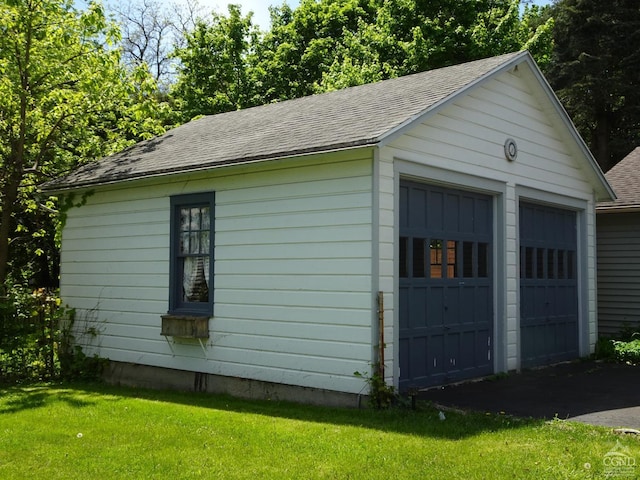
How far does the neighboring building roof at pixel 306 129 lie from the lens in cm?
920

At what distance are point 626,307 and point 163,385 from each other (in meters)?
10.6

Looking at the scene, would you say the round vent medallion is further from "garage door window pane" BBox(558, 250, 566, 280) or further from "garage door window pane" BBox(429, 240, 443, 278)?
"garage door window pane" BBox(558, 250, 566, 280)

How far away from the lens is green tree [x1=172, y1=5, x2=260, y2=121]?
99.7 feet

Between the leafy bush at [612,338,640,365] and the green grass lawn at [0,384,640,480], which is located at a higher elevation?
the leafy bush at [612,338,640,365]

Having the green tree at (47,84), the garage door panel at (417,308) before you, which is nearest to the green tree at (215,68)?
the green tree at (47,84)

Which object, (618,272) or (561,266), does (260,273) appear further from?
(618,272)

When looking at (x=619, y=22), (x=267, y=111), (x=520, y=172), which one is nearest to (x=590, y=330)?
(x=520, y=172)

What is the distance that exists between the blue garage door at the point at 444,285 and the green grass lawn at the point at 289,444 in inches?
62.3

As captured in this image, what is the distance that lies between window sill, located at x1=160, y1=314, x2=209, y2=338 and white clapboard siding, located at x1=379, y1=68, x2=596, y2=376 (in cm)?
306

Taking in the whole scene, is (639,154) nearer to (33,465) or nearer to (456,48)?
(456,48)

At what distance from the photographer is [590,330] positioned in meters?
14.0

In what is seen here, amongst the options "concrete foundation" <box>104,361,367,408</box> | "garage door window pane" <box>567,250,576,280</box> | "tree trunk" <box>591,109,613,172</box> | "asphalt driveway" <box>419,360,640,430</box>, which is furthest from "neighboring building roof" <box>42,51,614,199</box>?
"tree trunk" <box>591,109,613,172</box>

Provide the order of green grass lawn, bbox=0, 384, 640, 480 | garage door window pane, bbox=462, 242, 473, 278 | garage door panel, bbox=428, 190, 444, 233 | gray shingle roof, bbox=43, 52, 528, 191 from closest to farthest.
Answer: green grass lawn, bbox=0, 384, 640, 480
gray shingle roof, bbox=43, 52, 528, 191
garage door panel, bbox=428, 190, 444, 233
garage door window pane, bbox=462, 242, 473, 278

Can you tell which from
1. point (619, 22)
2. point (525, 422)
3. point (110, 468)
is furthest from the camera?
point (619, 22)
